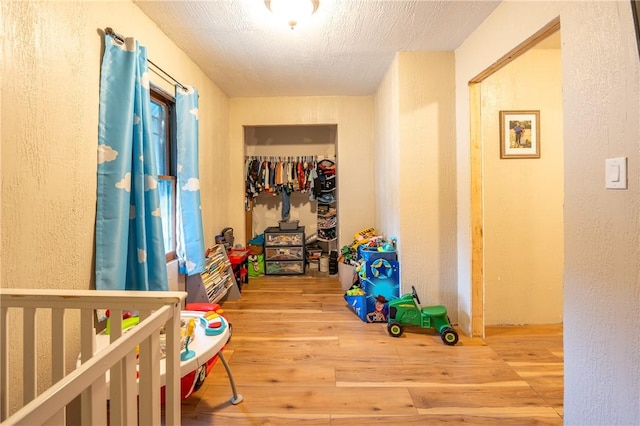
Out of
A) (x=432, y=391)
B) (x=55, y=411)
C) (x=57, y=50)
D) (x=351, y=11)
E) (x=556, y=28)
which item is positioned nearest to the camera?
(x=55, y=411)

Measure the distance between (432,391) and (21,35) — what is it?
8.41ft

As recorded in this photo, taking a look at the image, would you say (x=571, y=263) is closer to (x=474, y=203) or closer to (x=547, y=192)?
(x=474, y=203)

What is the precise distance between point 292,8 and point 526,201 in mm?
2291

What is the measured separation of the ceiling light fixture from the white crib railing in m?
1.74

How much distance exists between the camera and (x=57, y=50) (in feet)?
4.43

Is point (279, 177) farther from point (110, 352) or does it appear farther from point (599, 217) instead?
point (110, 352)

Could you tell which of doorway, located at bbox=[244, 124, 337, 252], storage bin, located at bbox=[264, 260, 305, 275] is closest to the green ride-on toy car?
storage bin, located at bbox=[264, 260, 305, 275]

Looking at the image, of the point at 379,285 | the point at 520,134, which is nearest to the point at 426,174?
the point at 520,134

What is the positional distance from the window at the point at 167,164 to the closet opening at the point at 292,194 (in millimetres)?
1604

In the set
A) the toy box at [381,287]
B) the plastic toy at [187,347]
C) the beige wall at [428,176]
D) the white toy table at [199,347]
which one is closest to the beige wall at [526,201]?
the beige wall at [428,176]

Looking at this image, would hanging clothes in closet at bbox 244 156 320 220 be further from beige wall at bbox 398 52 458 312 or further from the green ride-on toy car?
Answer: the green ride-on toy car

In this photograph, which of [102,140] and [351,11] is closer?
[102,140]

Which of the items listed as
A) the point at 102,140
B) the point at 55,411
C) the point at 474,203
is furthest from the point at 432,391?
the point at 102,140

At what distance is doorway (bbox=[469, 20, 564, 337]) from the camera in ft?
8.07
